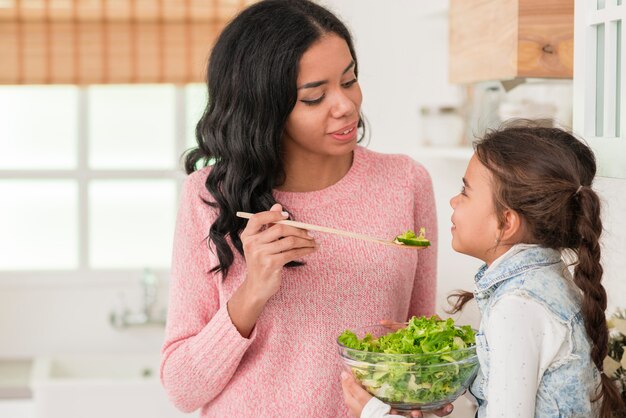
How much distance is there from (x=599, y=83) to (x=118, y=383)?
2366 mm

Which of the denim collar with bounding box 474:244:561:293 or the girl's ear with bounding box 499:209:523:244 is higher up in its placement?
the girl's ear with bounding box 499:209:523:244

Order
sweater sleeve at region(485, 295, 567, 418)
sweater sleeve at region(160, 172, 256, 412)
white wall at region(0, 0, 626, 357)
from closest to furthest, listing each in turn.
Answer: sweater sleeve at region(485, 295, 567, 418) < sweater sleeve at region(160, 172, 256, 412) < white wall at region(0, 0, 626, 357)

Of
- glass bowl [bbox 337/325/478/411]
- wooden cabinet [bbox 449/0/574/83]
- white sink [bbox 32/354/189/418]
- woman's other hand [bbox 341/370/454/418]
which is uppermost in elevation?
wooden cabinet [bbox 449/0/574/83]

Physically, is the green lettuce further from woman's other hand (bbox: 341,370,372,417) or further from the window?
the window

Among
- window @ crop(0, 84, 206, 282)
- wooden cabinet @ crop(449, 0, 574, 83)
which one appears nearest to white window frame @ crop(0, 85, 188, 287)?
window @ crop(0, 84, 206, 282)

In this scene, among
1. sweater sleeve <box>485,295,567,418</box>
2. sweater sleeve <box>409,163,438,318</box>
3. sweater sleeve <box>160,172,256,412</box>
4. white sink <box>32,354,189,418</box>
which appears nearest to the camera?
sweater sleeve <box>485,295,567,418</box>

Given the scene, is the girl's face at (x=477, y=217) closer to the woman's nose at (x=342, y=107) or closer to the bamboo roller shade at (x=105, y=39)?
the woman's nose at (x=342, y=107)

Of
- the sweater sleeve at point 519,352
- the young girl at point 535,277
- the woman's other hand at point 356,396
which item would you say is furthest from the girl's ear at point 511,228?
the woman's other hand at point 356,396

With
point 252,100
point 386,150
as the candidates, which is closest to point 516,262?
point 252,100

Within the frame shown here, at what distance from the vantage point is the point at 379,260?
1622 millimetres

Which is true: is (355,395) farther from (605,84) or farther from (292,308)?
(605,84)

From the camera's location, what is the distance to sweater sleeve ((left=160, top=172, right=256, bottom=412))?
5.03ft

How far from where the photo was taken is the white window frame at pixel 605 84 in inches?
51.8

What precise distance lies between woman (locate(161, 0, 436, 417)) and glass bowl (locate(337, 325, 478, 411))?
236 mm
